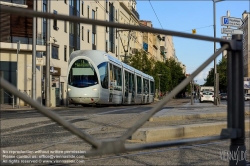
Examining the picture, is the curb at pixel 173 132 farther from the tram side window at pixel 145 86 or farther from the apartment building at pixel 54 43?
the tram side window at pixel 145 86

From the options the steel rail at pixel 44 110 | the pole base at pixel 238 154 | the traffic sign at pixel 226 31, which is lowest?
the pole base at pixel 238 154

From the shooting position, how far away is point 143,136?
7.36 metres

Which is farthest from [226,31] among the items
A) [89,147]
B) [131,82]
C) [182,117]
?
[89,147]

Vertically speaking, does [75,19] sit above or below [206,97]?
above

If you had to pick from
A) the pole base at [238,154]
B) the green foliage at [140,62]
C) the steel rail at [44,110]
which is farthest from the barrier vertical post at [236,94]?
the green foliage at [140,62]

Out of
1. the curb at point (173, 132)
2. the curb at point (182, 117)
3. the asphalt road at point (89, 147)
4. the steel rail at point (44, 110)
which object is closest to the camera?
the steel rail at point (44, 110)

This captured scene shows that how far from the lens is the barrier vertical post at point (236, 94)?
2.85m

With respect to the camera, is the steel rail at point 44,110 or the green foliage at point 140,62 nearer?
the steel rail at point 44,110

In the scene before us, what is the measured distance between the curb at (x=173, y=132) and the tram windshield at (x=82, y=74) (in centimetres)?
1326

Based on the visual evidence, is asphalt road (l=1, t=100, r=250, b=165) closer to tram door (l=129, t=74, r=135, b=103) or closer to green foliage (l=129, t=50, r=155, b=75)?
tram door (l=129, t=74, r=135, b=103)

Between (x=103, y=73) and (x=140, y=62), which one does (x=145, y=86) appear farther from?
(x=140, y=62)

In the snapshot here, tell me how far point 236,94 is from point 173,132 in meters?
5.16

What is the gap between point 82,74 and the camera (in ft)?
70.6

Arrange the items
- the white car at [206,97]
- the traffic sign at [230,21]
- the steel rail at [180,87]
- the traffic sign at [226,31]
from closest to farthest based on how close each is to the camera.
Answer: the steel rail at [180,87]
the traffic sign at [226,31]
the traffic sign at [230,21]
the white car at [206,97]
